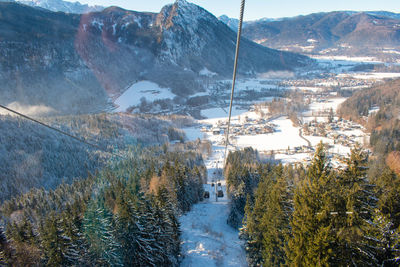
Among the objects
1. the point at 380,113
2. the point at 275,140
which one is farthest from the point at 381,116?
the point at 275,140

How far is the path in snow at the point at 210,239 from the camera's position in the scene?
26828 mm

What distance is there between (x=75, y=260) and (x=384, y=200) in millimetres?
21255

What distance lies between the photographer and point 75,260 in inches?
720

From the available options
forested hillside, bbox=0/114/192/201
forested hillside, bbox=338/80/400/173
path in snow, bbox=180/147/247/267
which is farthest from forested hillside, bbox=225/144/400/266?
forested hillside, bbox=0/114/192/201

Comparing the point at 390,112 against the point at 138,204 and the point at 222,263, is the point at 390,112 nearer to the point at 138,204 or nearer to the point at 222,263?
the point at 222,263

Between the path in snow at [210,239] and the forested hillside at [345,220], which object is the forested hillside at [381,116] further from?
the forested hillside at [345,220]

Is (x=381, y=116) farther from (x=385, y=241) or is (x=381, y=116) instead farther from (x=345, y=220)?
(x=345, y=220)

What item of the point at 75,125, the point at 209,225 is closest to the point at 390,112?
the point at 209,225

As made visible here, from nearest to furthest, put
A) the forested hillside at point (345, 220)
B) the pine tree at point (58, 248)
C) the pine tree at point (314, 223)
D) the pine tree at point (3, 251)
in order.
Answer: the forested hillside at point (345, 220), the pine tree at point (314, 223), the pine tree at point (3, 251), the pine tree at point (58, 248)

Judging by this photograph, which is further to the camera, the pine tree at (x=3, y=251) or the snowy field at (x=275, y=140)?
the snowy field at (x=275, y=140)

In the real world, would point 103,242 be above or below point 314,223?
below

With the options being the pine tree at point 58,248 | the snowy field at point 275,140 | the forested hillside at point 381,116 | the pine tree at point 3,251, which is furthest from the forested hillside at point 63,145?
the forested hillside at point 381,116

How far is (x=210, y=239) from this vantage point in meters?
31.2

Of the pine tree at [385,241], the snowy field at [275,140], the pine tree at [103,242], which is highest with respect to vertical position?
the pine tree at [385,241]
